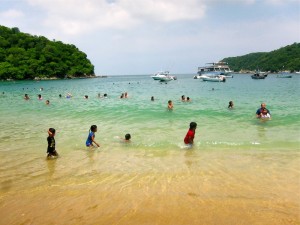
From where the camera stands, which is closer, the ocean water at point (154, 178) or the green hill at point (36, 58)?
the ocean water at point (154, 178)

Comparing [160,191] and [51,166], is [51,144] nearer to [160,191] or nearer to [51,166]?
[51,166]

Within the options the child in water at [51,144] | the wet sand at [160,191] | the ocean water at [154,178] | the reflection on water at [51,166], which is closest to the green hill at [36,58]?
the ocean water at [154,178]

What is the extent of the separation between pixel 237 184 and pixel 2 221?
5.65m

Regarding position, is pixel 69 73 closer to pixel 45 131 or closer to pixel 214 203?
pixel 45 131

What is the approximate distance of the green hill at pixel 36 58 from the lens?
118250 mm

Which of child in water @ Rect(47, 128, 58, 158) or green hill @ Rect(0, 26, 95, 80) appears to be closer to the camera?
child in water @ Rect(47, 128, 58, 158)

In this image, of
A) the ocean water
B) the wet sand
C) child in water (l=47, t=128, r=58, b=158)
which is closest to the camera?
the wet sand

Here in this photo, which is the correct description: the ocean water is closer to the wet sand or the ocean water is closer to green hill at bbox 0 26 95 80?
the wet sand

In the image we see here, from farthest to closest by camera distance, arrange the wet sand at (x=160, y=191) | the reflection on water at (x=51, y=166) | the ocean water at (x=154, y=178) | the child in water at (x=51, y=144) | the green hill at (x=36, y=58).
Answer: the green hill at (x=36, y=58), the child in water at (x=51, y=144), the reflection on water at (x=51, y=166), the ocean water at (x=154, y=178), the wet sand at (x=160, y=191)

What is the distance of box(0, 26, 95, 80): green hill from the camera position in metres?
118

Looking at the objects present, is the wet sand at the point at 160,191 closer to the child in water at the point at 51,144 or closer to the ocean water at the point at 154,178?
the ocean water at the point at 154,178

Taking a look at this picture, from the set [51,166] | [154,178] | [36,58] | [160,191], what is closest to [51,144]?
[51,166]

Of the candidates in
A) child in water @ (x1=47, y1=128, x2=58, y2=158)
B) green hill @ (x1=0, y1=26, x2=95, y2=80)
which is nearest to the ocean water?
child in water @ (x1=47, y1=128, x2=58, y2=158)

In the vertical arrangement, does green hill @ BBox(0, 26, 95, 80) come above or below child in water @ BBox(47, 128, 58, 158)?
above
